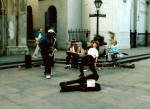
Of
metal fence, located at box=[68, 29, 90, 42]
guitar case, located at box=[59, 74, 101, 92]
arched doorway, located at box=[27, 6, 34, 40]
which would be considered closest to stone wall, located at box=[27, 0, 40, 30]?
arched doorway, located at box=[27, 6, 34, 40]

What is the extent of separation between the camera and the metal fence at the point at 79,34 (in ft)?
69.7

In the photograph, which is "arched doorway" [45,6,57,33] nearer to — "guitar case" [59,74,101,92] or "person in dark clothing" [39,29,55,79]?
"person in dark clothing" [39,29,55,79]

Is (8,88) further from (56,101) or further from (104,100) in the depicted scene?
(104,100)

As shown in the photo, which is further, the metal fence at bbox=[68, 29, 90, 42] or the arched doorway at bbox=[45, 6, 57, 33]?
the arched doorway at bbox=[45, 6, 57, 33]

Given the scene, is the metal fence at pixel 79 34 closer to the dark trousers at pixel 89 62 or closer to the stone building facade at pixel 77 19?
the stone building facade at pixel 77 19

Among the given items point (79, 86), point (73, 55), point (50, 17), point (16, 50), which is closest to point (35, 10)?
point (50, 17)

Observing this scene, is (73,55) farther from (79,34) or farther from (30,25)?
(30,25)

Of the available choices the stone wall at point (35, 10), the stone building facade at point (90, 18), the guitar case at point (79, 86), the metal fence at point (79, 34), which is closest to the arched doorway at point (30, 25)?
the stone wall at point (35, 10)

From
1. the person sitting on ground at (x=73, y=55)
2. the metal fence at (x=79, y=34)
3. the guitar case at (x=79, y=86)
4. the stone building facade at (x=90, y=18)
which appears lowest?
the guitar case at (x=79, y=86)

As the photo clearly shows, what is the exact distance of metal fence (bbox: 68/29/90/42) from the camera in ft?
69.7

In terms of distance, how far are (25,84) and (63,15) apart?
13849 millimetres

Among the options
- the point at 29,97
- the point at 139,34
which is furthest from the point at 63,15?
the point at 29,97

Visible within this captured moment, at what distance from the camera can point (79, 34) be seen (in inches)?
864

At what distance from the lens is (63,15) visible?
2141 cm
